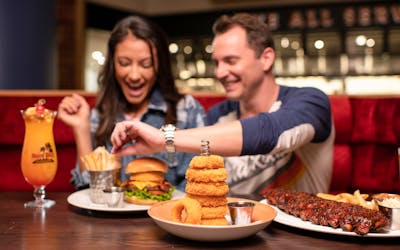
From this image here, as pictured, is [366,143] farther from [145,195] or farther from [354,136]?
[145,195]

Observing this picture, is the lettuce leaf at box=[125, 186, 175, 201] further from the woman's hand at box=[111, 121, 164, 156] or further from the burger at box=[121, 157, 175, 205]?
the woman's hand at box=[111, 121, 164, 156]

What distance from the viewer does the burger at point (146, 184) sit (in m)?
1.61

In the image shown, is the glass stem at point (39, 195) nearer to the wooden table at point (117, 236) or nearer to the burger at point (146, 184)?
the wooden table at point (117, 236)

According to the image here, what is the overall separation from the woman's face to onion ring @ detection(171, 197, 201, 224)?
1122 mm

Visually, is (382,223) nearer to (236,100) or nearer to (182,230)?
(182,230)

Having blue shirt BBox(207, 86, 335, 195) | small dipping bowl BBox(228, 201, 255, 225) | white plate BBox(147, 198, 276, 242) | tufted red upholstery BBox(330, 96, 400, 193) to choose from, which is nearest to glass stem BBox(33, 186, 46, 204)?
white plate BBox(147, 198, 276, 242)

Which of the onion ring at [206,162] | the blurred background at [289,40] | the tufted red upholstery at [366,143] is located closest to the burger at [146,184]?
the onion ring at [206,162]

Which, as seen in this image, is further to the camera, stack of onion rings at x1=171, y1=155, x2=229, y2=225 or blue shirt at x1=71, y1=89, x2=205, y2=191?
blue shirt at x1=71, y1=89, x2=205, y2=191

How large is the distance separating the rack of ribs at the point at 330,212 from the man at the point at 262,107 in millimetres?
534

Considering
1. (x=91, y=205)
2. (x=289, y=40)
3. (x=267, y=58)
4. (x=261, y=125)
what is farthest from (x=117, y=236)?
(x=289, y=40)

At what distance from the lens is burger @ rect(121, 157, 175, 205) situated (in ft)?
5.28

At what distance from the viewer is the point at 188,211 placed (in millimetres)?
1208

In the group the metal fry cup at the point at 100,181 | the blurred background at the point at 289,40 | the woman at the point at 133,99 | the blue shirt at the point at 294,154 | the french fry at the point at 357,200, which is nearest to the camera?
the french fry at the point at 357,200

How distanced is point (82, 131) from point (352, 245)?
4.61ft
